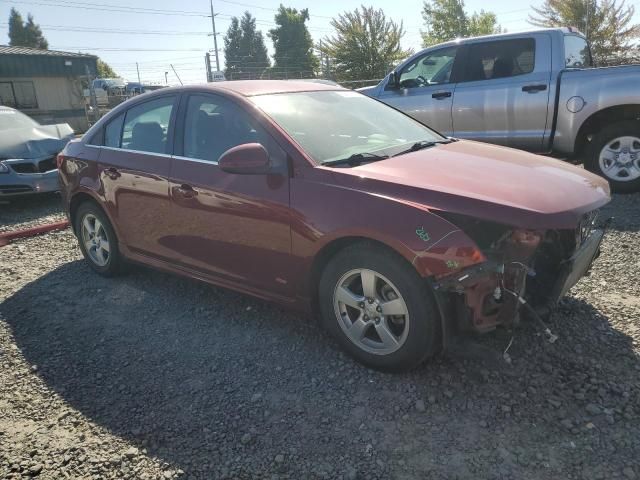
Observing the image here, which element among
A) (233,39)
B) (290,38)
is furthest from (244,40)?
(290,38)

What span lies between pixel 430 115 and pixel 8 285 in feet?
18.2

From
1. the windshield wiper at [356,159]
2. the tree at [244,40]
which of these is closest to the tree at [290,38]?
the tree at [244,40]

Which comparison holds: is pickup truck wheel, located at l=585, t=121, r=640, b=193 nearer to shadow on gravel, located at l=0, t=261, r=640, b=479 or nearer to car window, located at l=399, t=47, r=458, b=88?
car window, located at l=399, t=47, r=458, b=88

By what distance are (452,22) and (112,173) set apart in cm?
3701

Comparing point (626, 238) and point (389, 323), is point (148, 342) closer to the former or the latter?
point (389, 323)

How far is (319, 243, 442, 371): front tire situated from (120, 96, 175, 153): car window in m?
1.79

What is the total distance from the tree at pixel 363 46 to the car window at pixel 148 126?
29971 mm

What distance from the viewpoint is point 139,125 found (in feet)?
13.6

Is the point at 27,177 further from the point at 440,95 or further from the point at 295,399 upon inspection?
the point at 295,399

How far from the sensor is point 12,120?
848cm

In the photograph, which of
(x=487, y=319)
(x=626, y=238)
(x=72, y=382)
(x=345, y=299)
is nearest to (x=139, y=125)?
(x=72, y=382)

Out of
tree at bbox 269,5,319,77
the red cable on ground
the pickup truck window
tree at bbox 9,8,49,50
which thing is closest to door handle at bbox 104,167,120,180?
the red cable on ground

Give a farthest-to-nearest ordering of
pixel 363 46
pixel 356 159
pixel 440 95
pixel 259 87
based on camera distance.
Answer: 1. pixel 363 46
2. pixel 440 95
3. pixel 259 87
4. pixel 356 159

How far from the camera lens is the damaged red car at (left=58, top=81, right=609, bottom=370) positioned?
101 inches
